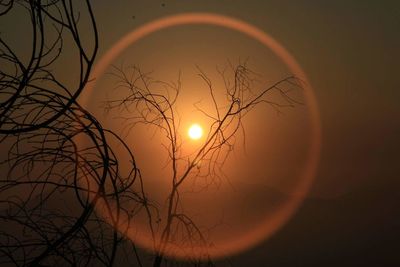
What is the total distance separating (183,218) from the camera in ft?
6.90

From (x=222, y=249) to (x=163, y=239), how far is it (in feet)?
1.95

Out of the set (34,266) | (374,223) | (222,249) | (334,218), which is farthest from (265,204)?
(34,266)

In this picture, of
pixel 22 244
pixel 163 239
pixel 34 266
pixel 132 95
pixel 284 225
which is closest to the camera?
pixel 34 266

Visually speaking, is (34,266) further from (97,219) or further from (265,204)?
(265,204)

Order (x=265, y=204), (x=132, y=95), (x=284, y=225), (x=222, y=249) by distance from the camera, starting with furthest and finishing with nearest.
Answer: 1. (x=284, y=225)
2. (x=265, y=204)
3. (x=222, y=249)
4. (x=132, y=95)

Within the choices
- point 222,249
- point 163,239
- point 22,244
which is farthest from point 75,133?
point 222,249

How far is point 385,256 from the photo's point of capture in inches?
1065

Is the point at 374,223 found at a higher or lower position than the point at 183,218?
higher

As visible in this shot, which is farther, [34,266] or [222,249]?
[222,249]

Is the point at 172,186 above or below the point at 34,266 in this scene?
above

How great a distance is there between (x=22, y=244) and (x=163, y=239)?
877 mm

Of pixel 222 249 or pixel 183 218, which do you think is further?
pixel 222 249

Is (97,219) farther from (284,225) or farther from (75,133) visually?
(284,225)

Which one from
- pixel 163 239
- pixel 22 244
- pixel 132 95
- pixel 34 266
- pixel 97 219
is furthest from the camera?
pixel 132 95
